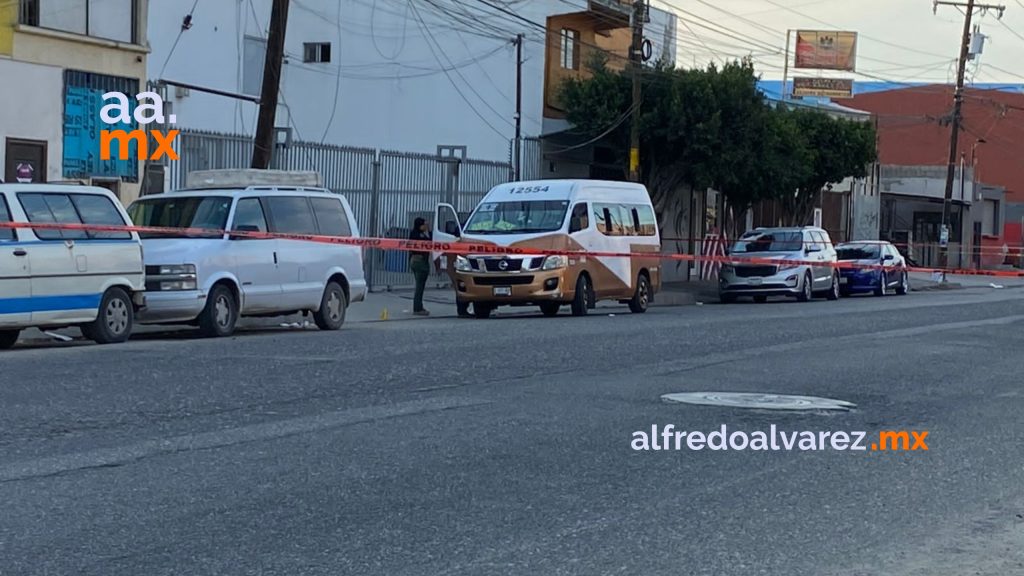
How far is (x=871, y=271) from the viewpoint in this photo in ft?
133

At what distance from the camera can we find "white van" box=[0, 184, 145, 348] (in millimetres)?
15539

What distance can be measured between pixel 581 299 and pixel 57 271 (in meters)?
10.7

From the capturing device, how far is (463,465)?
8969mm

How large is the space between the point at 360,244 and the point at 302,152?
8.58m

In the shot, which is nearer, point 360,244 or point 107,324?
point 107,324

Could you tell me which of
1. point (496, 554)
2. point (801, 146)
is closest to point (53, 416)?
point (496, 554)

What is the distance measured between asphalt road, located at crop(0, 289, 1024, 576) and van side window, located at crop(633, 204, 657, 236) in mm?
11916

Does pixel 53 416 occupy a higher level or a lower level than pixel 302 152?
lower

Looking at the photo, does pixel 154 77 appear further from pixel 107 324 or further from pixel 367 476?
pixel 367 476

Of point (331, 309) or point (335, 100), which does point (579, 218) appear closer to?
point (331, 309)

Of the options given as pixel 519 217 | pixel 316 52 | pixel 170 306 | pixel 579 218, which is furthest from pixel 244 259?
pixel 316 52

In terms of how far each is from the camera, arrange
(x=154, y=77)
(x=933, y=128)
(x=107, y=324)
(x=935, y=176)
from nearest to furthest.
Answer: (x=107, y=324) < (x=154, y=77) < (x=935, y=176) < (x=933, y=128)

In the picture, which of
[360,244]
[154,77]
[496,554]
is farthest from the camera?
[154,77]

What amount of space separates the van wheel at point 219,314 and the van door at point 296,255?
92 centimetres
